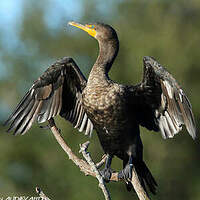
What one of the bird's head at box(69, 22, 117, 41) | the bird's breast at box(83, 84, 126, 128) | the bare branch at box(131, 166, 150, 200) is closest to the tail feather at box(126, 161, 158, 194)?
the bare branch at box(131, 166, 150, 200)

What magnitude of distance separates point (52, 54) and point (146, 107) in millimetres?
15438

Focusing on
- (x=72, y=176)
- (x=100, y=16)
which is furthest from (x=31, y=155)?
(x=100, y=16)

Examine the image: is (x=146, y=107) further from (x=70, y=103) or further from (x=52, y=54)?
(x=52, y=54)

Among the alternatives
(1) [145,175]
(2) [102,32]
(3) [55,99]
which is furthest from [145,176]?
(2) [102,32]

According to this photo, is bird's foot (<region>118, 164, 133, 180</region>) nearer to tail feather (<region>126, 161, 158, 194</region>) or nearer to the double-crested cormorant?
the double-crested cormorant

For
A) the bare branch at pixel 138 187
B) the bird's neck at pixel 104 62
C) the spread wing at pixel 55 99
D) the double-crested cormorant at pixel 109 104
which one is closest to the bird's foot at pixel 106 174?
the double-crested cormorant at pixel 109 104

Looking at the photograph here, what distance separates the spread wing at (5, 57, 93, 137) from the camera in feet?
Result: 24.1

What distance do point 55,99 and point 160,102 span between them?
130cm

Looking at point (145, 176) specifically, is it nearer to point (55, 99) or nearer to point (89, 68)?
point (55, 99)

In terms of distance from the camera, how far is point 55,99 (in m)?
7.57

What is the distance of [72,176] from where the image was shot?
64.0 ft

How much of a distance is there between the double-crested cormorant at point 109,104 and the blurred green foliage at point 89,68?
11.4m

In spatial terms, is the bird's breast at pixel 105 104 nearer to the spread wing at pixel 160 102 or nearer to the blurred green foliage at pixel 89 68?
the spread wing at pixel 160 102

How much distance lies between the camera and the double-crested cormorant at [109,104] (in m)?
6.99
